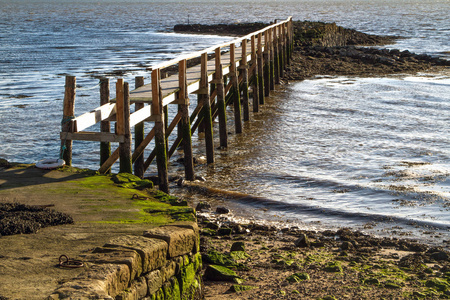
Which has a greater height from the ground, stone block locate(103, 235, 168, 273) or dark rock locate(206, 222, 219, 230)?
stone block locate(103, 235, 168, 273)

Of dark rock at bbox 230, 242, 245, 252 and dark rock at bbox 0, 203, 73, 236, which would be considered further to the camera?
dark rock at bbox 230, 242, 245, 252

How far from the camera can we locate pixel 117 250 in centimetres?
450

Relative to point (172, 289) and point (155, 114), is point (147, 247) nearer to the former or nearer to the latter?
point (172, 289)

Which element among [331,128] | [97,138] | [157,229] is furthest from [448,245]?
[331,128]

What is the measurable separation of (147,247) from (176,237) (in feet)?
1.53

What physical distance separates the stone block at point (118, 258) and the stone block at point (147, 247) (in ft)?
0.22

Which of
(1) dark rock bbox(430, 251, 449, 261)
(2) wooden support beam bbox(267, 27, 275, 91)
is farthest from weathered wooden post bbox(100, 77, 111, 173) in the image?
(2) wooden support beam bbox(267, 27, 275, 91)

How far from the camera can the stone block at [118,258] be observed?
4.27 meters

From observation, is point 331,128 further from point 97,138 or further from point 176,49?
point 176,49

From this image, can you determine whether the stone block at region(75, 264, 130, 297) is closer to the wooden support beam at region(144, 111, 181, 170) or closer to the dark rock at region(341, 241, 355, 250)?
the dark rock at region(341, 241, 355, 250)

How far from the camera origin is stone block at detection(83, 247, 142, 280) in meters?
4.27

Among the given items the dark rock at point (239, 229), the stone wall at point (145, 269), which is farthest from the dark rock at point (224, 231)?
the stone wall at point (145, 269)

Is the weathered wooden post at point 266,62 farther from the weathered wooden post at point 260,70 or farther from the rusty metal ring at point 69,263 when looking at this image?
the rusty metal ring at point 69,263

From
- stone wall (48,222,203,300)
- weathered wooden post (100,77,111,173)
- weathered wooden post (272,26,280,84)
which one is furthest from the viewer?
weathered wooden post (272,26,280,84)
